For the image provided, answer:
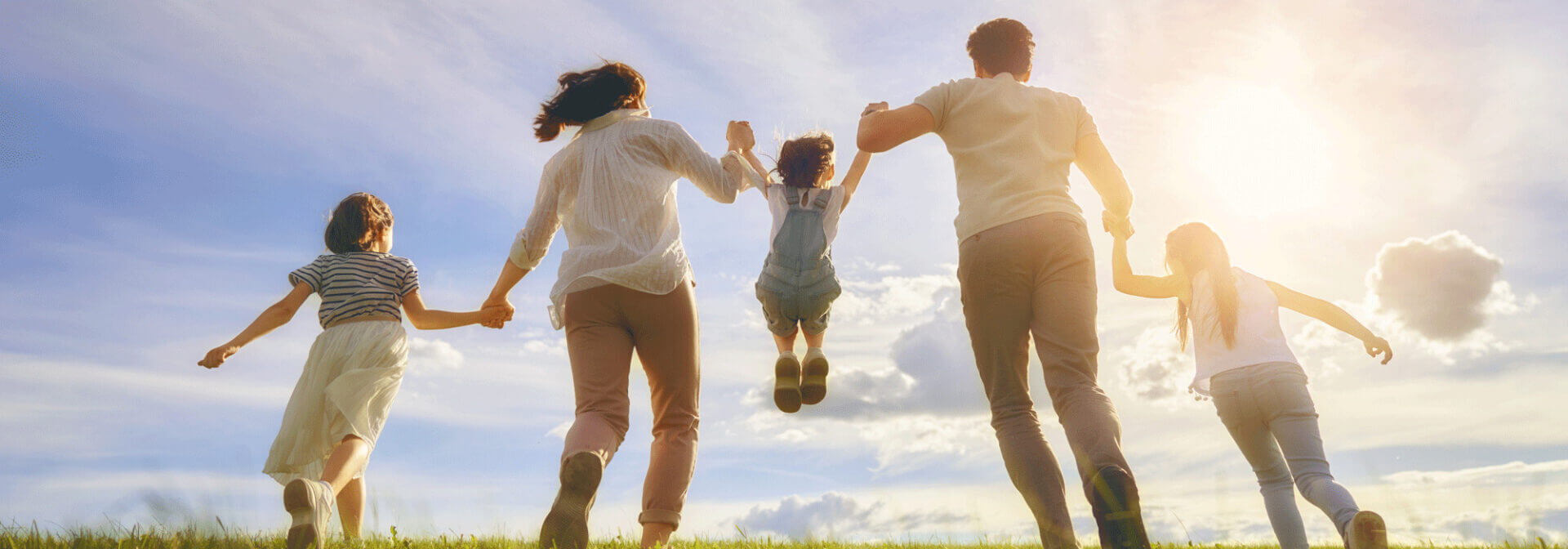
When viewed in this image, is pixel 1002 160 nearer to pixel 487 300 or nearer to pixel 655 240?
pixel 655 240

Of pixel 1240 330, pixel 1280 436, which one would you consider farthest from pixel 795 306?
pixel 1280 436

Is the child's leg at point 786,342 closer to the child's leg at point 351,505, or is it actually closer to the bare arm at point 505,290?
the bare arm at point 505,290

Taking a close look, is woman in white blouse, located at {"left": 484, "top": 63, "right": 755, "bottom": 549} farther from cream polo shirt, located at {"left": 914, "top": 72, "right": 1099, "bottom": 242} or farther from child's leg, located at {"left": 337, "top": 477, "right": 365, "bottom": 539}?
child's leg, located at {"left": 337, "top": 477, "right": 365, "bottom": 539}

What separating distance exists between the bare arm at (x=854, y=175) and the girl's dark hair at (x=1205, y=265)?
2.29 metres

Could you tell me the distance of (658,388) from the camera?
4559 millimetres

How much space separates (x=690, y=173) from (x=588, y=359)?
1071 millimetres

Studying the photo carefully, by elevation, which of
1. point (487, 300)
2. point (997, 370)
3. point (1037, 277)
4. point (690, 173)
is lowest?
point (997, 370)

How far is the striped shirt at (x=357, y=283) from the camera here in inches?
229

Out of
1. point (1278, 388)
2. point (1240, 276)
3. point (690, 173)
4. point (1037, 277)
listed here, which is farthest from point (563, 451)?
point (1240, 276)

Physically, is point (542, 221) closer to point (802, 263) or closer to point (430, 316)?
point (430, 316)

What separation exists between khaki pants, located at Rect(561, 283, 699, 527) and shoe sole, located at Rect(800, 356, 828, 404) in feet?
5.11

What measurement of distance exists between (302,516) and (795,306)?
9.89 feet

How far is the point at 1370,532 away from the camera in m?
5.13

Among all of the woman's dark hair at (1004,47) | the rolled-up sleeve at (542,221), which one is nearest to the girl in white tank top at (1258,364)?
the woman's dark hair at (1004,47)
